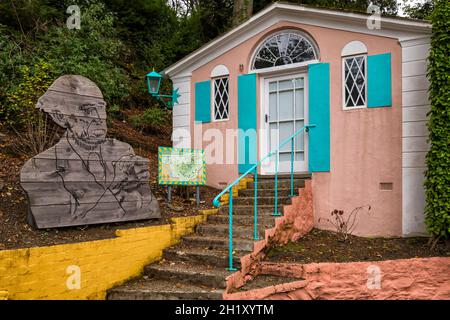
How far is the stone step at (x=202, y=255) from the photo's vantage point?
17.6ft

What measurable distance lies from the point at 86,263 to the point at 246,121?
4.26 metres

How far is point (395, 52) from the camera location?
22.1ft

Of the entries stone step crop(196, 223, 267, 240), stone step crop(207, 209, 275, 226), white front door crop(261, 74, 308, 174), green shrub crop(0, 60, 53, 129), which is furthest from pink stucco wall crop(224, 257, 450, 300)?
green shrub crop(0, 60, 53, 129)

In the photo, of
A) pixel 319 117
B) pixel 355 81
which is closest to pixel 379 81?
pixel 355 81

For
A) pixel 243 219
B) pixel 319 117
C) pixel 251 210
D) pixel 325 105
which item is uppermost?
pixel 325 105

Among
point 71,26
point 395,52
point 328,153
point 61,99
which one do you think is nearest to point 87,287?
point 61,99

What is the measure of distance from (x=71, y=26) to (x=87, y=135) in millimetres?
5368

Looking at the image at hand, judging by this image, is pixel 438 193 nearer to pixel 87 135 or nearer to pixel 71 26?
pixel 87 135


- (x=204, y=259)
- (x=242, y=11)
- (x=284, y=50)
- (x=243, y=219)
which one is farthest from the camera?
(x=242, y=11)

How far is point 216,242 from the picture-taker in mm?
5844

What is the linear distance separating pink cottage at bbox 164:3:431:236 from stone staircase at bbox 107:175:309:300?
893 millimetres

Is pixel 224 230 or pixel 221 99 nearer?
pixel 224 230

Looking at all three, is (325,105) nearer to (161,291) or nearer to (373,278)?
(373,278)

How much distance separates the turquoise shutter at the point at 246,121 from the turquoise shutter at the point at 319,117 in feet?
3.60
